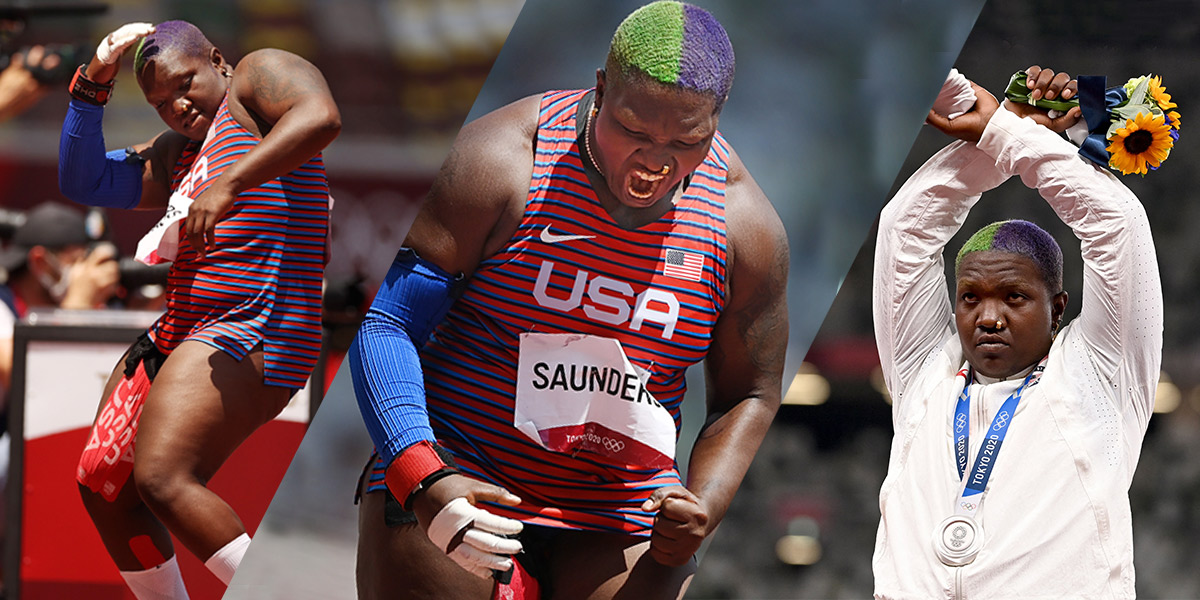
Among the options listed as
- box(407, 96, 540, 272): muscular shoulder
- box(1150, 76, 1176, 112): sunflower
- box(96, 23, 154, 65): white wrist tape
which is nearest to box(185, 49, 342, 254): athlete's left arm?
box(96, 23, 154, 65): white wrist tape

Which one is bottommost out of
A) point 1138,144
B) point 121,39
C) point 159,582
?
point 159,582

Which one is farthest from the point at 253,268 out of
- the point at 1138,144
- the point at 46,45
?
the point at 1138,144

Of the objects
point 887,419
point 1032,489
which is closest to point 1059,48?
point 887,419

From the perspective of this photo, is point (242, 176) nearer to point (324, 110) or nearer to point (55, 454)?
point (324, 110)

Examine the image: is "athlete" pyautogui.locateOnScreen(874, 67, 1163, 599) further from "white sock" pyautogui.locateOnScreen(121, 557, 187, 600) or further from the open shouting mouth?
"white sock" pyautogui.locateOnScreen(121, 557, 187, 600)

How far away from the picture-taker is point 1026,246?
2.30 metres

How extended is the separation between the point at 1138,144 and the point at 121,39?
1.82 meters

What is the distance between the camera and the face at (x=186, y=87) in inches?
92.8

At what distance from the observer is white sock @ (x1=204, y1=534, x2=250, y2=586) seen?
2.32 metres

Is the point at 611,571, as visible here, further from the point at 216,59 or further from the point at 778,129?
the point at 216,59

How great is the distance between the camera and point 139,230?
13.2 feet

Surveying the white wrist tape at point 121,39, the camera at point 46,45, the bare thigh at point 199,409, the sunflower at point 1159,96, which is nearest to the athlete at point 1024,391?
the sunflower at point 1159,96

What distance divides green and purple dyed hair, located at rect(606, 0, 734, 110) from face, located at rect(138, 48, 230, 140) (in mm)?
959

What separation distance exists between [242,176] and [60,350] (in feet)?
4.58
